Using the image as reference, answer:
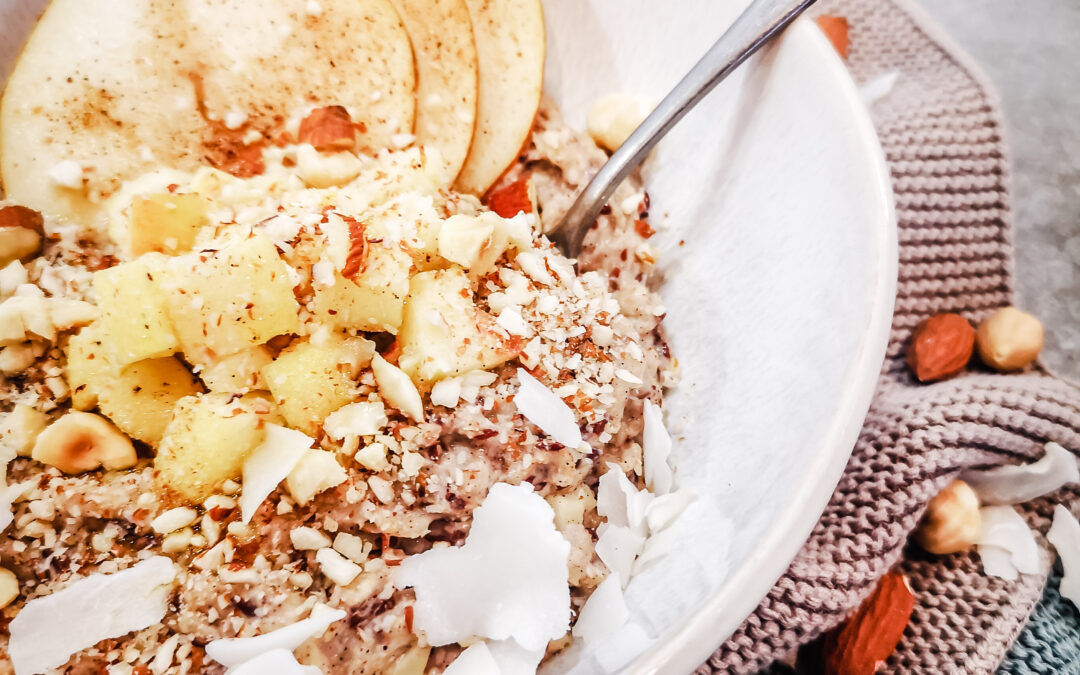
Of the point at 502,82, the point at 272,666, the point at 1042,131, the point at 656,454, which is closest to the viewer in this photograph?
the point at 272,666

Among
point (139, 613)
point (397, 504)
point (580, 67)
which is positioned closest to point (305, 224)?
point (397, 504)

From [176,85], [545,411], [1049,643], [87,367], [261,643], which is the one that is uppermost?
[176,85]

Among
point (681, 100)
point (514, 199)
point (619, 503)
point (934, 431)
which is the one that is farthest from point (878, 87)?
point (619, 503)

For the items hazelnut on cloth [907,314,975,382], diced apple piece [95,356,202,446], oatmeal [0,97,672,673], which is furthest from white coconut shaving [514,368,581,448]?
hazelnut on cloth [907,314,975,382]

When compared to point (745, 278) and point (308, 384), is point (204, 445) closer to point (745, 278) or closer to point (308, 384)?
point (308, 384)

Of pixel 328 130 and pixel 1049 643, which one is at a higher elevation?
pixel 328 130

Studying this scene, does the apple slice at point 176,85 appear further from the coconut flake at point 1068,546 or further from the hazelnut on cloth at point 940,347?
the coconut flake at point 1068,546

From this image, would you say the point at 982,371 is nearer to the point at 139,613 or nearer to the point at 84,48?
the point at 139,613
